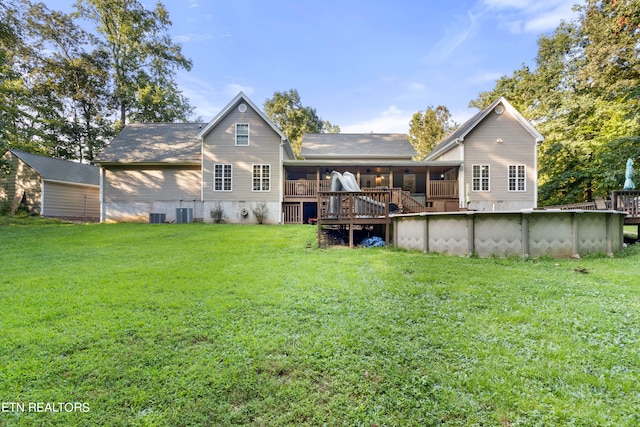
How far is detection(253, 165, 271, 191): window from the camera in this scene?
658 inches

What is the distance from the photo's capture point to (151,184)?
17453 mm

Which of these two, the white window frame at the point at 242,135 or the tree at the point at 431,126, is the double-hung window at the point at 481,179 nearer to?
the white window frame at the point at 242,135

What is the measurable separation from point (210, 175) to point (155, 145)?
5.12 m

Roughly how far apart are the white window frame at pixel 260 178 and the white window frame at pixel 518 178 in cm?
1440

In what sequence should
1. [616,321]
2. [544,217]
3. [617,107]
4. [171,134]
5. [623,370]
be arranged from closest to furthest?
[623,370]
[616,321]
[544,217]
[617,107]
[171,134]

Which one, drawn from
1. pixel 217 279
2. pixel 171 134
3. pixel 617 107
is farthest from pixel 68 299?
pixel 617 107

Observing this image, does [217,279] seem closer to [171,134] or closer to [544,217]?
[544,217]

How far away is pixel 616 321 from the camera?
3.27 metres

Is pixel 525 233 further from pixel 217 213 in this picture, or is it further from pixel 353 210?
pixel 217 213

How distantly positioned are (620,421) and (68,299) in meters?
6.05

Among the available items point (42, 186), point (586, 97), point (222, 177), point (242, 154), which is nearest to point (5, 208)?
point (42, 186)

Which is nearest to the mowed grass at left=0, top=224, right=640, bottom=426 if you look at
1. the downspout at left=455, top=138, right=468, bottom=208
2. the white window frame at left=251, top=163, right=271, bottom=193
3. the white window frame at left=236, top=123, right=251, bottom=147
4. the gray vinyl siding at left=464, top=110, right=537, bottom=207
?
the white window frame at left=251, top=163, right=271, bottom=193

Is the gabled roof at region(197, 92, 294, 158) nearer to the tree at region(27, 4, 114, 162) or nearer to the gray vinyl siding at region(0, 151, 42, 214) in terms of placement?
the gray vinyl siding at region(0, 151, 42, 214)

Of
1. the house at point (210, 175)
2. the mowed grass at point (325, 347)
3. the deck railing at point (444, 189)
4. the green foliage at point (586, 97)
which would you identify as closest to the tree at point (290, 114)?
the house at point (210, 175)
